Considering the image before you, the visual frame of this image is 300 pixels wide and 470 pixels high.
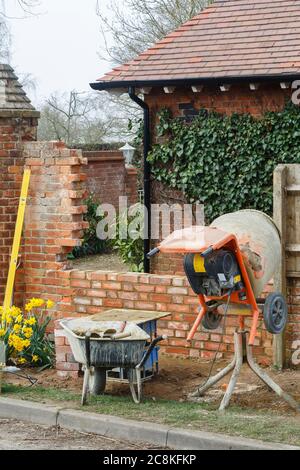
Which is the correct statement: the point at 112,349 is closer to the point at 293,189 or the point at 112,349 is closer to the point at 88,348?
the point at 88,348

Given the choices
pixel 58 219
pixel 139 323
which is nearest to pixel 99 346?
pixel 139 323

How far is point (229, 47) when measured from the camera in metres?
15.0

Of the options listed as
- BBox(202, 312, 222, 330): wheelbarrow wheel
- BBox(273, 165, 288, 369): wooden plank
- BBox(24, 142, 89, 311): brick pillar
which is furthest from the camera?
BBox(24, 142, 89, 311): brick pillar

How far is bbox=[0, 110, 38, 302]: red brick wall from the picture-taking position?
10.8 metres

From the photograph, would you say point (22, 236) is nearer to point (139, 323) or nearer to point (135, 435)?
point (139, 323)

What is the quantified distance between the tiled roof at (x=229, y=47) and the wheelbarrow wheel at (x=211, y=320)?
609cm

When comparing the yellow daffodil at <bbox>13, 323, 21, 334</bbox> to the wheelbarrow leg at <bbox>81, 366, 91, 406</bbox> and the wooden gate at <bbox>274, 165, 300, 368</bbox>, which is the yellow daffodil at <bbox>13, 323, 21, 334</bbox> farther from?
the wooden gate at <bbox>274, 165, 300, 368</bbox>

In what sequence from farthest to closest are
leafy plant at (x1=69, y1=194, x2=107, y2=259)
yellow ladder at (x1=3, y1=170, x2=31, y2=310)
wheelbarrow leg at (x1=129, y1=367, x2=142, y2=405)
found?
leafy plant at (x1=69, y1=194, x2=107, y2=259) → yellow ladder at (x1=3, y1=170, x2=31, y2=310) → wheelbarrow leg at (x1=129, y1=367, x2=142, y2=405)

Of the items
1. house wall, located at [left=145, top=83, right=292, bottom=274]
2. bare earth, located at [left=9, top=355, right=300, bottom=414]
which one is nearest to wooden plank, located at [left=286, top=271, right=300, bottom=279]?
bare earth, located at [left=9, top=355, right=300, bottom=414]

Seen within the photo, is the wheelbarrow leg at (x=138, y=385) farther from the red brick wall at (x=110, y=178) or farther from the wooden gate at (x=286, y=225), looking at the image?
the red brick wall at (x=110, y=178)

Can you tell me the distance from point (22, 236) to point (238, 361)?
3683mm

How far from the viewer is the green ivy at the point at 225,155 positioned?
1405 cm

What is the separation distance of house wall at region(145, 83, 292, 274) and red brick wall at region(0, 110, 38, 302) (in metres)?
4.63

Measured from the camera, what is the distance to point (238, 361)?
8023mm
